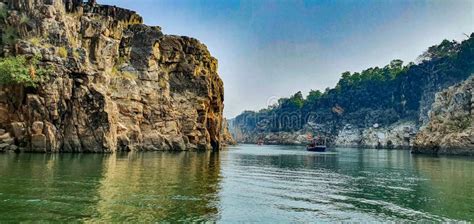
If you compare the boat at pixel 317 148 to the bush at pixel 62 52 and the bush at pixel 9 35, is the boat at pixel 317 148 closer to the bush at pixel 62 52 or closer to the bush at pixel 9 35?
the bush at pixel 62 52

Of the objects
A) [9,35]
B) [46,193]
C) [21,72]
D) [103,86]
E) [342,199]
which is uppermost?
[9,35]

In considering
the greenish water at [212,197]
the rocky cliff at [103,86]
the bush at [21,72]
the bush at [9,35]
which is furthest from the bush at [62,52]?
the greenish water at [212,197]

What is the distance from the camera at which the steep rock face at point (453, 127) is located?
11238 centimetres

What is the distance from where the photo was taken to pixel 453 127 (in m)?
119

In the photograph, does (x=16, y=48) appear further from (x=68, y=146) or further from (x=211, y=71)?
(x=211, y=71)

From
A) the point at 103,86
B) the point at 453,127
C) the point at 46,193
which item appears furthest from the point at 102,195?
the point at 453,127

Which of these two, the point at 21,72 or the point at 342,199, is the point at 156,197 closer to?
the point at 342,199

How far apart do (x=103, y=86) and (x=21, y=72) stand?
15.9 meters

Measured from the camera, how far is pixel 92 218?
22.6 meters

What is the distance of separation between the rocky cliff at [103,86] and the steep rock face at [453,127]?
5915 cm

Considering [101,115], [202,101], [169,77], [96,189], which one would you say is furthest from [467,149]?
[96,189]

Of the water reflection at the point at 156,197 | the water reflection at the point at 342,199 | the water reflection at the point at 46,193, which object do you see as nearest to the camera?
the water reflection at the point at 46,193

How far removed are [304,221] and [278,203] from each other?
19.1 ft

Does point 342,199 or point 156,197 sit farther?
point 342,199
